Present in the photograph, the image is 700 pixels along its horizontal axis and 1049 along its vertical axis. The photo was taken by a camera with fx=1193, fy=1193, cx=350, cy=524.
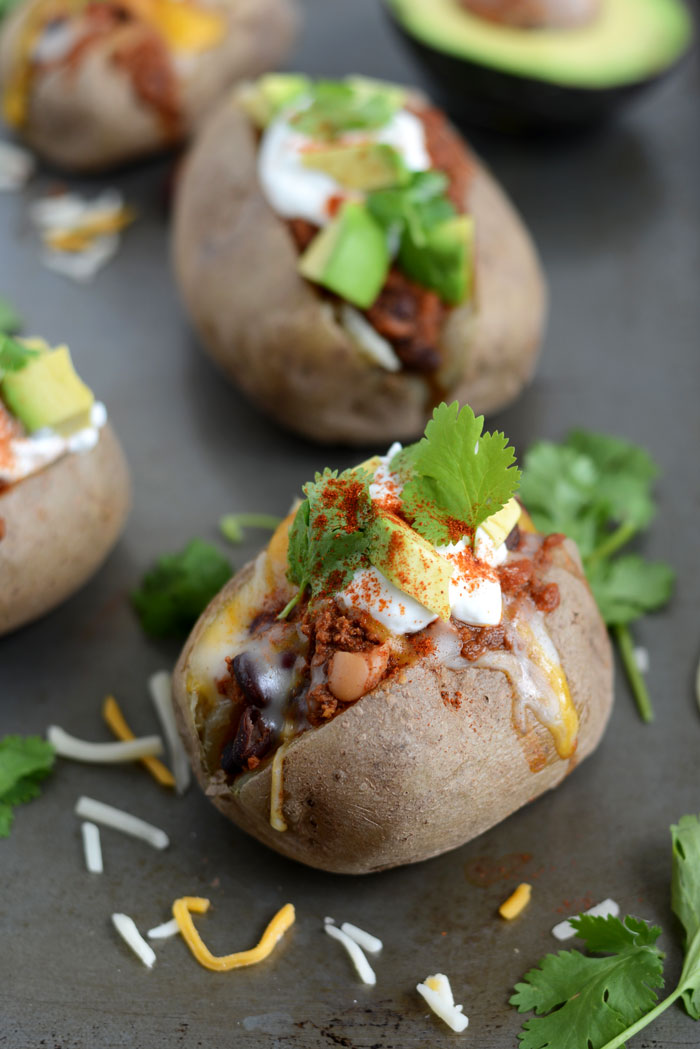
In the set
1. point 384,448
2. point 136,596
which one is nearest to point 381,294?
point 384,448

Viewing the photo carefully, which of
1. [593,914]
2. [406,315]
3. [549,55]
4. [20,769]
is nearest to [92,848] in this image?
[20,769]

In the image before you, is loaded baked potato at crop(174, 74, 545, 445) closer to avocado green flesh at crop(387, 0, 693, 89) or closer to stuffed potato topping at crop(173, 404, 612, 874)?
avocado green flesh at crop(387, 0, 693, 89)

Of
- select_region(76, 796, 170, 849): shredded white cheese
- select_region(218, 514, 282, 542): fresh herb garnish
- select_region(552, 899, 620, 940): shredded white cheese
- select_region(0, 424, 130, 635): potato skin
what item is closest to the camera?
select_region(552, 899, 620, 940): shredded white cheese

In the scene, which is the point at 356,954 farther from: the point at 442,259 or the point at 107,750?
the point at 442,259

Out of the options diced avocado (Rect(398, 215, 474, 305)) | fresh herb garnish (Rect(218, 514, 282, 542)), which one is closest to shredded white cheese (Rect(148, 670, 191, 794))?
fresh herb garnish (Rect(218, 514, 282, 542))

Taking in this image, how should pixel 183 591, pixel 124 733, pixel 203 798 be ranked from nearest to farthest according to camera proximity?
1. pixel 203 798
2. pixel 124 733
3. pixel 183 591

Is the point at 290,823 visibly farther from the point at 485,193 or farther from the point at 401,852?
the point at 485,193

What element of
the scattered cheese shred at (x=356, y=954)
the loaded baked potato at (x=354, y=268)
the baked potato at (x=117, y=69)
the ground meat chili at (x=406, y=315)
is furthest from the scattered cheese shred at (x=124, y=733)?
the baked potato at (x=117, y=69)

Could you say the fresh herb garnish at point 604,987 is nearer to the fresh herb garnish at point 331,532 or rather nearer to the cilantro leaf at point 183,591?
the fresh herb garnish at point 331,532
